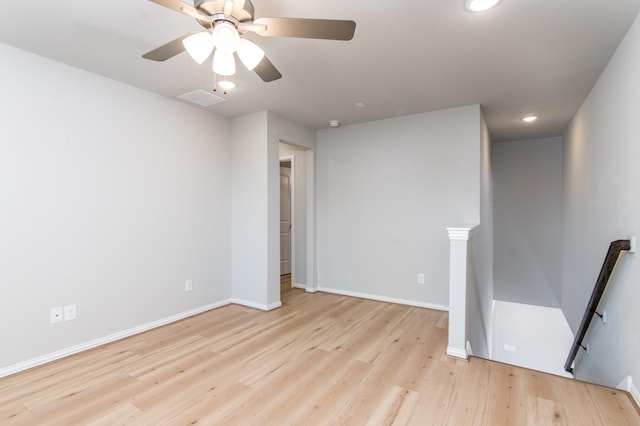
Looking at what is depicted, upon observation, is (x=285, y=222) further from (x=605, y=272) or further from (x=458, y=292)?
(x=605, y=272)

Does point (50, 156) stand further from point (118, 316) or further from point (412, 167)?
point (412, 167)

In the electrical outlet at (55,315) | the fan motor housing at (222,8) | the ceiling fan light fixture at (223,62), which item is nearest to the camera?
the fan motor housing at (222,8)

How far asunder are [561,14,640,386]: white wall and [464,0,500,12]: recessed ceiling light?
1.01m

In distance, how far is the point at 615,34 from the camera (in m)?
2.20

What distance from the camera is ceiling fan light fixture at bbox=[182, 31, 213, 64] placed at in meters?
1.68

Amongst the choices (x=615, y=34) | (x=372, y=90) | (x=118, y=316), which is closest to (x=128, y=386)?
(x=118, y=316)

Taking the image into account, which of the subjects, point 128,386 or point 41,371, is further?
point 41,371

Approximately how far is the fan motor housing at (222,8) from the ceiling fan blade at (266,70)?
0.92ft

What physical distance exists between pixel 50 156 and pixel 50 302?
117 cm

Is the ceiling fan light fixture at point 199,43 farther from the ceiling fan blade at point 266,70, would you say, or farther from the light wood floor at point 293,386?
the light wood floor at point 293,386

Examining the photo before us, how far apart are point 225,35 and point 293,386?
219 cm

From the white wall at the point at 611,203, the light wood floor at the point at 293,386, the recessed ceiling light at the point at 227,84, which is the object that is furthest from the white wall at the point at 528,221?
the recessed ceiling light at the point at 227,84

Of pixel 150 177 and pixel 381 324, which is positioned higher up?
pixel 150 177

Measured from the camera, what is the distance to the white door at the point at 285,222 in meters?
6.04
